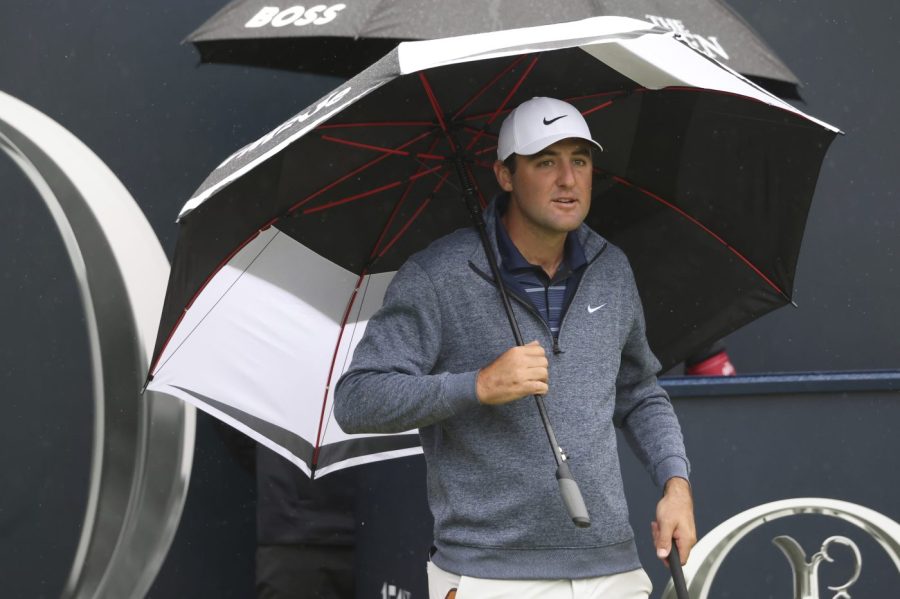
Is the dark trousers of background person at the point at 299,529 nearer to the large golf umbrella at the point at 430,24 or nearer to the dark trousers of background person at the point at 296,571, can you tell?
the dark trousers of background person at the point at 296,571

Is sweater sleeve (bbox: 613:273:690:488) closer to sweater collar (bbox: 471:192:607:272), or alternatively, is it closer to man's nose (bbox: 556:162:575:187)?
sweater collar (bbox: 471:192:607:272)

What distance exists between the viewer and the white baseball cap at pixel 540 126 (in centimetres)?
269

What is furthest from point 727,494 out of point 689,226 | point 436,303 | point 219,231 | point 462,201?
point 219,231

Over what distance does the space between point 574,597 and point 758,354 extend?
319 cm

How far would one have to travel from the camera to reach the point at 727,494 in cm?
401

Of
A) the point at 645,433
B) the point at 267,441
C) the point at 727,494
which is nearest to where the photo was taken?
the point at 645,433

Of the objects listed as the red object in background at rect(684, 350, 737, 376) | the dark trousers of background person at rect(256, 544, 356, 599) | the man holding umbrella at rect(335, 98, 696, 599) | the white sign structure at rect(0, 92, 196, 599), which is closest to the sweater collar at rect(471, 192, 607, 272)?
the man holding umbrella at rect(335, 98, 696, 599)

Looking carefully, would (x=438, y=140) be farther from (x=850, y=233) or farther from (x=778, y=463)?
(x=850, y=233)

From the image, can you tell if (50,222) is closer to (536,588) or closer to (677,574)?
(536,588)

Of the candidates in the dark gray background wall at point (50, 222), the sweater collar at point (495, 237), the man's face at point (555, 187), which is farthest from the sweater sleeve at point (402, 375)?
the dark gray background wall at point (50, 222)

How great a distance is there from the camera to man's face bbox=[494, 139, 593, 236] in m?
2.73

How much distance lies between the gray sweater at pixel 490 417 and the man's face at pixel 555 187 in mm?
135

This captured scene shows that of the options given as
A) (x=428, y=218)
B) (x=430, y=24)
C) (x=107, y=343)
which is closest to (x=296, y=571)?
(x=107, y=343)

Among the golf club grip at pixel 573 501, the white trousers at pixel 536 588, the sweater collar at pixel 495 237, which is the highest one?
the sweater collar at pixel 495 237
